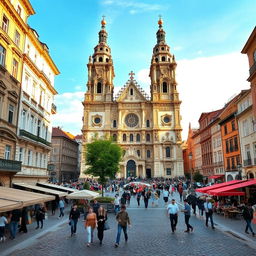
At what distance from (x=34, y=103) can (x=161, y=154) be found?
4301cm

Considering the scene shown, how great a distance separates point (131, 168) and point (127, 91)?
20.9 meters

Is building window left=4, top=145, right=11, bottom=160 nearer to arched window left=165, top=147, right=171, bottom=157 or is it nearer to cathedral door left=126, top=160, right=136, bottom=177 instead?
cathedral door left=126, top=160, right=136, bottom=177

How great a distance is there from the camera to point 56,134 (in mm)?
65750

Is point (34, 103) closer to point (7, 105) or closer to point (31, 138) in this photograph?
point (31, 138)

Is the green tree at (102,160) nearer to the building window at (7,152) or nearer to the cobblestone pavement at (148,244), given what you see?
the building window at (7,152)

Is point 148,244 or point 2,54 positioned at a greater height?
point 2,54

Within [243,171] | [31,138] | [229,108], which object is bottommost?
[243,171]

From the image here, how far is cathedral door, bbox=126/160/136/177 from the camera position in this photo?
61.2m

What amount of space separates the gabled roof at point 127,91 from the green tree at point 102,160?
115 ft

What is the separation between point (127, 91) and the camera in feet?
221

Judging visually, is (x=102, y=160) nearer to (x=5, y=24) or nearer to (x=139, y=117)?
(x=5, y=24)

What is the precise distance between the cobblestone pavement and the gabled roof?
181 feet

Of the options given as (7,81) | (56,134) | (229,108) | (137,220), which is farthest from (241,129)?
(56,134)

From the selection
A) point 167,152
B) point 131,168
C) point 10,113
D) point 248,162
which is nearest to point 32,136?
point 10,113
